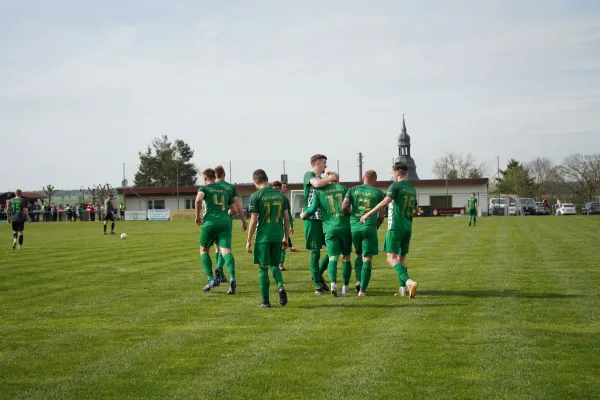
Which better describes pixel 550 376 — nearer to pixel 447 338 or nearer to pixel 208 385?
pixel 447 338

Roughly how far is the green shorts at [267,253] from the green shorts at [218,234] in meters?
1.75

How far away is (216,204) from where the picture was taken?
12.3 meters

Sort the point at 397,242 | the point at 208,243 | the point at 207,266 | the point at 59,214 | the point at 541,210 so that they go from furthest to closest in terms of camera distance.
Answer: the point at 541,210 → the point at 59,214 → the point at 207,266 → the point at 208,243 → the point at 397,242

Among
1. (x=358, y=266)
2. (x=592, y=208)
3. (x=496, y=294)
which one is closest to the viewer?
(x=496, y=294)

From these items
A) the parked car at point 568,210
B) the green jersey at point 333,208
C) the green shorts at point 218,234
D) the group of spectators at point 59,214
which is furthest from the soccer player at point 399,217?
the parked car at point 568,210

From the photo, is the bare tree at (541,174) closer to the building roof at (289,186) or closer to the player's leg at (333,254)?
the building roof at (289,186)

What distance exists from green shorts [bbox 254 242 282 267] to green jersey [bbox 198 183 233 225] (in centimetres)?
188

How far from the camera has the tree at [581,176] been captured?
98750 millimetres

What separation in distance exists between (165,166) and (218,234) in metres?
90.0

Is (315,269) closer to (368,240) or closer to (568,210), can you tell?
(368,240)

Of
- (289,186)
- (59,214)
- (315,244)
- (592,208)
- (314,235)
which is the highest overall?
(289,186)

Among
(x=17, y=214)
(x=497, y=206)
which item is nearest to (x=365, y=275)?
(x=17, y=214)

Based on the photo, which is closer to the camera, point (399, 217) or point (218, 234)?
point (399, 217)

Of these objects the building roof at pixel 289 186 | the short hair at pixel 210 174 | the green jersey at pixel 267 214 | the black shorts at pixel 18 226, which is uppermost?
the building roof at pixel 289 186
